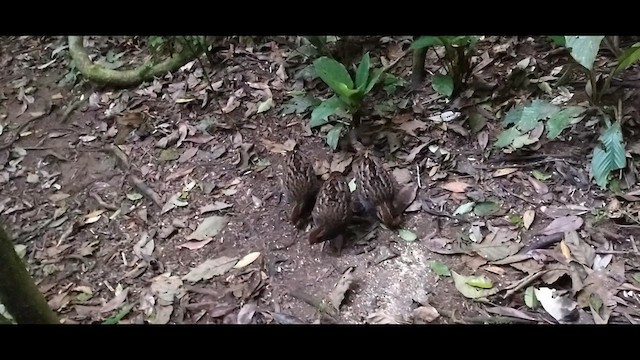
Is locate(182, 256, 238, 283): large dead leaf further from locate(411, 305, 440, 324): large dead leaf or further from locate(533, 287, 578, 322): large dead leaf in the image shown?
locate(533, 287, 578, 322): large dead leaf

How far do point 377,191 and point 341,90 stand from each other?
2.20 feet

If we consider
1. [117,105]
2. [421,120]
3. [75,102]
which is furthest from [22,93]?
[421,120]

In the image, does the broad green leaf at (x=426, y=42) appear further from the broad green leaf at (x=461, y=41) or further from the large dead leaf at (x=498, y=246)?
the large dead leaf at (x=498, y=246)

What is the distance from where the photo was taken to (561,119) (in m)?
2.97

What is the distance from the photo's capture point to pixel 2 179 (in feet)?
11.8

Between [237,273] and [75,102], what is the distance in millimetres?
2062

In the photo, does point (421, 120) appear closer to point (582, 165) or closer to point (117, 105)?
point (582, 165)

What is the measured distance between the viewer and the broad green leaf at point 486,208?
9.61 ft

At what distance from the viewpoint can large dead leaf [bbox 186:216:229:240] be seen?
303cm

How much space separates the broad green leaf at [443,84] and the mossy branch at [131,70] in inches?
62.9

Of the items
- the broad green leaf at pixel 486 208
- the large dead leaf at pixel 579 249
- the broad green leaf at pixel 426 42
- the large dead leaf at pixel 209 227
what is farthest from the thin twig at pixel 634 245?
the large dead leaf at pixel 209 227

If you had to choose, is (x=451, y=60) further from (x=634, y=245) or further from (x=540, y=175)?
(x=634, y=245)

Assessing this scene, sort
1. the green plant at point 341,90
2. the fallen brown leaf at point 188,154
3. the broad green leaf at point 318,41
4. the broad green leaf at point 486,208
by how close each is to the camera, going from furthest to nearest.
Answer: the broad green leaf at point 318,41 < the fallen brown leaf at point 188,154 < the green plant at point 341,90 < the broad green leaf at point 486,208

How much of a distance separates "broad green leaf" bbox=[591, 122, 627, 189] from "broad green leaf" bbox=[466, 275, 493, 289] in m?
0.79
